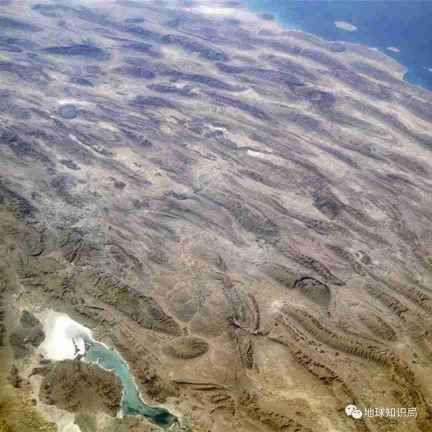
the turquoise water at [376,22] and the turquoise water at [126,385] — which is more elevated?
the turquoise water at [376,22]

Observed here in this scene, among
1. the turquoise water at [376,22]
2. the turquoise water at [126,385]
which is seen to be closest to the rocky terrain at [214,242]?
the turquoise water at [126,385]

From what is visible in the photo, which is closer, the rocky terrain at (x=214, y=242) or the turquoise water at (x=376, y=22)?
the rocky terrain at (x=214, y=242)

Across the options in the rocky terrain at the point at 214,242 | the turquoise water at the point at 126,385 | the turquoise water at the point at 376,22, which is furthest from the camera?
the turquoise water at the point at 376,22

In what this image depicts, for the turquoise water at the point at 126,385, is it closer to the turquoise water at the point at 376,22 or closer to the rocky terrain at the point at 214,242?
the rocky terrain at the point at 214,242

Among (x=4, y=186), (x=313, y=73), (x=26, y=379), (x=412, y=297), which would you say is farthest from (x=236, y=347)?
(x=313, y=73)

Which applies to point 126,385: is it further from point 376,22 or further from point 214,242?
point 376,22

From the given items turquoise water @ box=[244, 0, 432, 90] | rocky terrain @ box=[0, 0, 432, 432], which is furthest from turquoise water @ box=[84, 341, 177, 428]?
turquoise water @ box=[244, 0, 432, 90]

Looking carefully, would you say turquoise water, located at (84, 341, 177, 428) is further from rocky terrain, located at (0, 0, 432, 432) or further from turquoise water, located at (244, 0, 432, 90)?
turquoise water, located at (244, 0, 432, 90)

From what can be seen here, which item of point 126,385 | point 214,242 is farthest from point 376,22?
point 126,385
